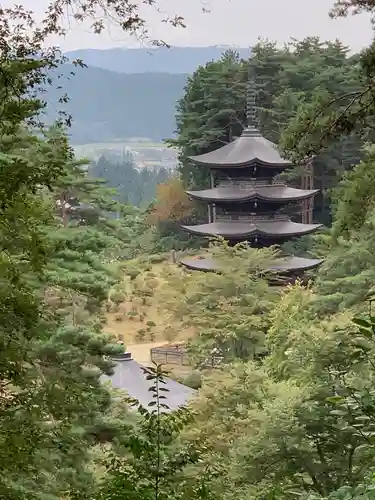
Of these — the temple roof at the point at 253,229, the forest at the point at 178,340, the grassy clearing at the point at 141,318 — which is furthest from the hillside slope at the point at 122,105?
the forest at the point at 178,340

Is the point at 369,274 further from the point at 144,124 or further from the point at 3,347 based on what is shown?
the point at 144,124

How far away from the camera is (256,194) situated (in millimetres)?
14695

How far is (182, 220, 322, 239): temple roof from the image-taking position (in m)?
14.8

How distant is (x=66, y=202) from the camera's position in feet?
31.2

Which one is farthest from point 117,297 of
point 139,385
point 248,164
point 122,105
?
point 122,105

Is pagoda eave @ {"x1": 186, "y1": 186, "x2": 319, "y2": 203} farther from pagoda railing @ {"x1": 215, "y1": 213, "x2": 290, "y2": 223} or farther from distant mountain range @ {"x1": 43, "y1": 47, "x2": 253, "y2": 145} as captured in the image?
distant mountain range @ {"x1": 43, "y1": 47, "x2": 253, "y2": 145}

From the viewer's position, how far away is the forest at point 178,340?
253 centimetres

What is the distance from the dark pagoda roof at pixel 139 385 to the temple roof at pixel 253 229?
426 centimetres

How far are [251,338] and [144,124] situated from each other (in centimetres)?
2138

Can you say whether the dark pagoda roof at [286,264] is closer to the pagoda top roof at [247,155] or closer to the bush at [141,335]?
the bush at [141,335]

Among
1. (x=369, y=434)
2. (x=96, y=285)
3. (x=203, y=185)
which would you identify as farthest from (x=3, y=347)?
(x=203, y=185)

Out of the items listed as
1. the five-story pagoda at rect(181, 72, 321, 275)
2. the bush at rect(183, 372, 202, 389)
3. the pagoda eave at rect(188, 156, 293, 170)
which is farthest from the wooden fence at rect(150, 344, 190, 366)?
the pagoda eave at rect(188, 156, 293, 170)

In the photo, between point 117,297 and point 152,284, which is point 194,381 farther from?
point 152,284

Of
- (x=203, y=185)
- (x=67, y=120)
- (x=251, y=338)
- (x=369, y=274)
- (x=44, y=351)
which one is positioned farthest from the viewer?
(x=203, y=185)
